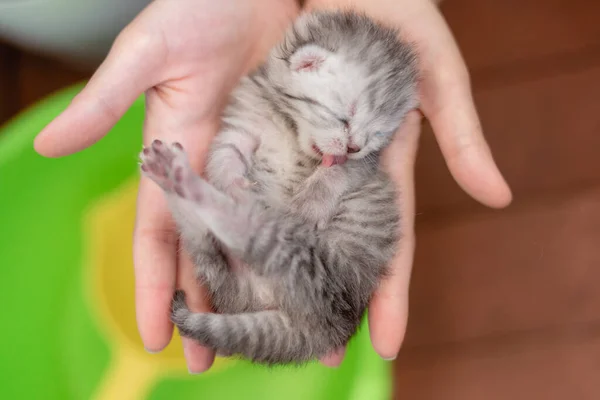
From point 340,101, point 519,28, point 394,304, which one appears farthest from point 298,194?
point 519,28

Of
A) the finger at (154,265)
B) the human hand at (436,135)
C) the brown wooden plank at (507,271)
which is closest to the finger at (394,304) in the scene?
the human hand at (436,135)

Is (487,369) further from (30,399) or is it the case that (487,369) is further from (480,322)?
(30,399)

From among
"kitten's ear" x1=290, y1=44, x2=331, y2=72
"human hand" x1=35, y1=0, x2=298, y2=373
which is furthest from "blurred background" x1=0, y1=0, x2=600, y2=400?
"kitten's ear" x1=290, y1=44, x2=331, y2=72

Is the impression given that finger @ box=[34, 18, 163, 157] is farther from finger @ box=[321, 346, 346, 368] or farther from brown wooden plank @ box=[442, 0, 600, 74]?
brown wooden plank @ box=[442, 0, 600, 74]

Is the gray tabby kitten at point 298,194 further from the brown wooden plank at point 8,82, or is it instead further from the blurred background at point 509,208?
the brown wooden plank at point 8,82

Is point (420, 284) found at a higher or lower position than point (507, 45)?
lower

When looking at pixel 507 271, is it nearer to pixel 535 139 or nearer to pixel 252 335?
pixel 535 139

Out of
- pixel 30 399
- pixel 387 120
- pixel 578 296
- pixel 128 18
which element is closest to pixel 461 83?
pixel 387 120
